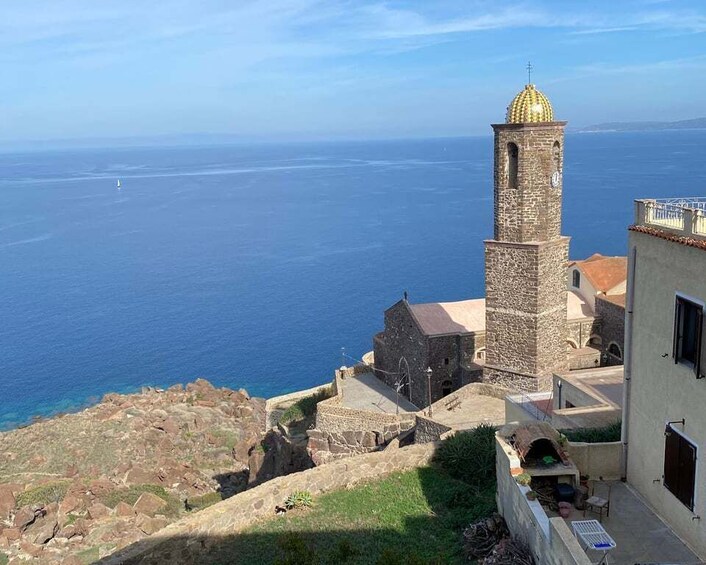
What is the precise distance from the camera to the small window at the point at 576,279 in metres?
31.7

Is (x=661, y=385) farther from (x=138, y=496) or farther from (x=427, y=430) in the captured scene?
(x=138, y=496)

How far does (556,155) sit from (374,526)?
14.5 metres

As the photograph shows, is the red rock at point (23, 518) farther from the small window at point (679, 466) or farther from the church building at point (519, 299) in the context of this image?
the small window at point (679, 466)

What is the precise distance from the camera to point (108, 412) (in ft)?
121

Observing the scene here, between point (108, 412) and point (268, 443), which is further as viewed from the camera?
point (108, 412)

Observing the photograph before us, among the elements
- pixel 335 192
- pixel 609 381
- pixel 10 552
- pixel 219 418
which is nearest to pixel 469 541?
pixel 609 381

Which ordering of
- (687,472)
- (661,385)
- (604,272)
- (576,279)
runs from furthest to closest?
(576,279), (604,272), (661,385), (687,472)

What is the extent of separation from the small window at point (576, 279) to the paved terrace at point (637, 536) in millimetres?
20636

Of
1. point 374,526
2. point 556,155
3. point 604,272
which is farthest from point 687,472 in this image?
point 604,272

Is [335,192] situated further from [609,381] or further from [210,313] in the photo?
[609,381]

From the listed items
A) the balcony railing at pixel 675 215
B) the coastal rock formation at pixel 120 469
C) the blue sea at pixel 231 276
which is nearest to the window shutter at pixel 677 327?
the balcony railing at pixel 675 215

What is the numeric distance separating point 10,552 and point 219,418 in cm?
1556

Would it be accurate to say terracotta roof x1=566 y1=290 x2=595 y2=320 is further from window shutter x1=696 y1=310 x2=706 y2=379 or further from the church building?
window shutter x1=696 y1=310 x2=706 y2=379

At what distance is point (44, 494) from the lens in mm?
27891
